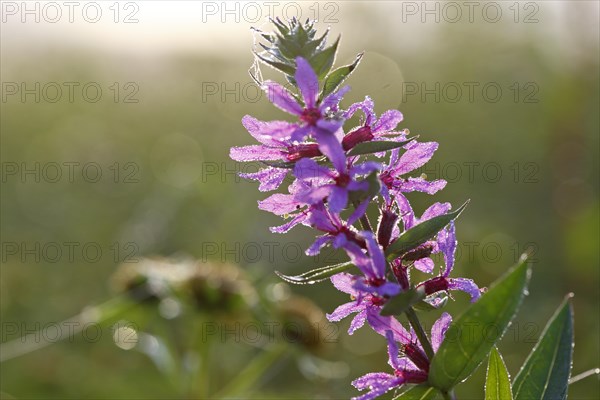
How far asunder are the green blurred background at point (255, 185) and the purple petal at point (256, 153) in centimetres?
185

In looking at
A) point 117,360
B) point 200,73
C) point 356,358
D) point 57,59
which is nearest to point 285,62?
point 356,358

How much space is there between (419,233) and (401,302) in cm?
14

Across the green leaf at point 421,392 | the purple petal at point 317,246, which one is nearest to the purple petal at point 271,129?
the purple petal at point 317,246

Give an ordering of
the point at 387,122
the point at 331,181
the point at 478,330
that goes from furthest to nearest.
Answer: the point at 387,122, the point at 331,181, the point at 478,330

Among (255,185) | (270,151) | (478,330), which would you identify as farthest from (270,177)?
(255,185)

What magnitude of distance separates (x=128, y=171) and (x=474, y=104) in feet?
11.4

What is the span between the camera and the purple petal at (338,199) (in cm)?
125

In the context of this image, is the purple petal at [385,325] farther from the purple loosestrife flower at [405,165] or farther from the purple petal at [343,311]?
the purple loosestrife flower at [405,165]

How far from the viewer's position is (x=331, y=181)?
1345 mm

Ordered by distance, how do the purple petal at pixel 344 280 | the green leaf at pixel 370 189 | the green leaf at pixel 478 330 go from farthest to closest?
the purple petal at pixel 344 280
the green leaf at pixel 370 189
the green leaf at pixel 478 330

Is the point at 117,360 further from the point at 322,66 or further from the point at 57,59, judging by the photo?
the point at 57,59

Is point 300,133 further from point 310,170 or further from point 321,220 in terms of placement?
point 321,220

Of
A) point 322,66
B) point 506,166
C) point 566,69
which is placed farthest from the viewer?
point 566,69

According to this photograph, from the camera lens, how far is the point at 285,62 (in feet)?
4.54
